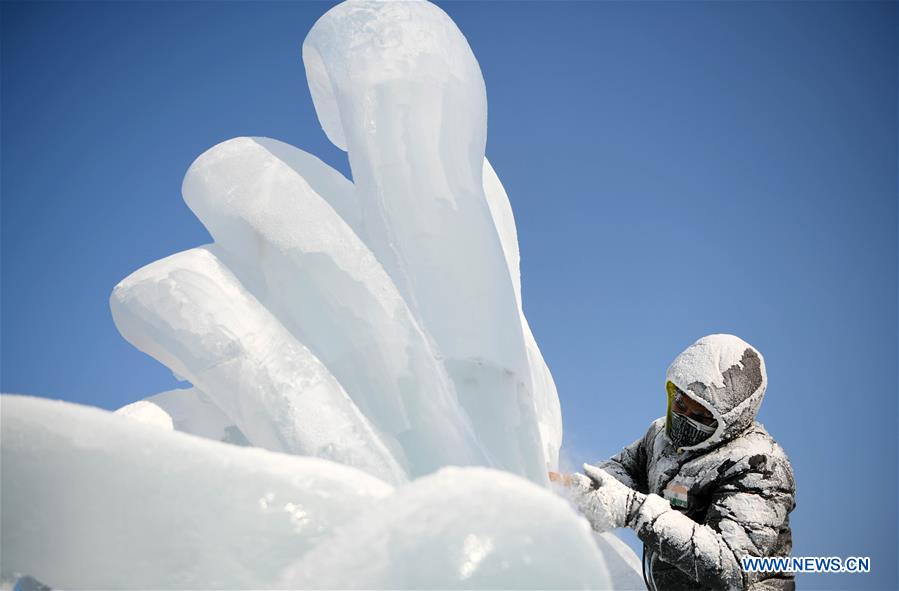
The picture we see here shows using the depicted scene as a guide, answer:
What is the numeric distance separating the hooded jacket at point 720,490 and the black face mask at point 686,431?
1.3 inches

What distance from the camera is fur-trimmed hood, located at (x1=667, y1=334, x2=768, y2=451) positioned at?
168 inches

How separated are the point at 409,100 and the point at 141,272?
1.29 m

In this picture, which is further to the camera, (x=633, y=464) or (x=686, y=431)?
(x=633, y=464)

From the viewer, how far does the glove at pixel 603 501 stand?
371 centimetres

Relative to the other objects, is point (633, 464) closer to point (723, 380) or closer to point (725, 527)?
point (723, 380)

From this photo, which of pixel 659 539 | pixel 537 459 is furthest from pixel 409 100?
pixel 659 539

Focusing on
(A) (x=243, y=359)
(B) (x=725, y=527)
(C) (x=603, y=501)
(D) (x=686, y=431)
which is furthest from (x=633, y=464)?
(A) (x=243, y=359)

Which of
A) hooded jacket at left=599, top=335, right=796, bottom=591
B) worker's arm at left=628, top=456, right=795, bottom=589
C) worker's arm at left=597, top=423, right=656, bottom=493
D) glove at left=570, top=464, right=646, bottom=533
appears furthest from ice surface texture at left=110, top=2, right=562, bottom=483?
worker's arm at left=597, top=423, right=656, bottom=493

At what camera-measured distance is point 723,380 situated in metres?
4.29

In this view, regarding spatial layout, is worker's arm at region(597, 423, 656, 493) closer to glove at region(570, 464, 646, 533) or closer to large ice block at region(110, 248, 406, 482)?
glove at region(570, 464, 646, 533)

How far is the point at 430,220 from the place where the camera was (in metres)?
3.16

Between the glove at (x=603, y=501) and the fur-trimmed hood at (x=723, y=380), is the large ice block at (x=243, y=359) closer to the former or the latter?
the glove at (x=603, y=501)

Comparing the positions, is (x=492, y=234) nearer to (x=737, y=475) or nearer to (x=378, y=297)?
(x=378, y=297)

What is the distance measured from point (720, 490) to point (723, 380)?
0.59 metres
